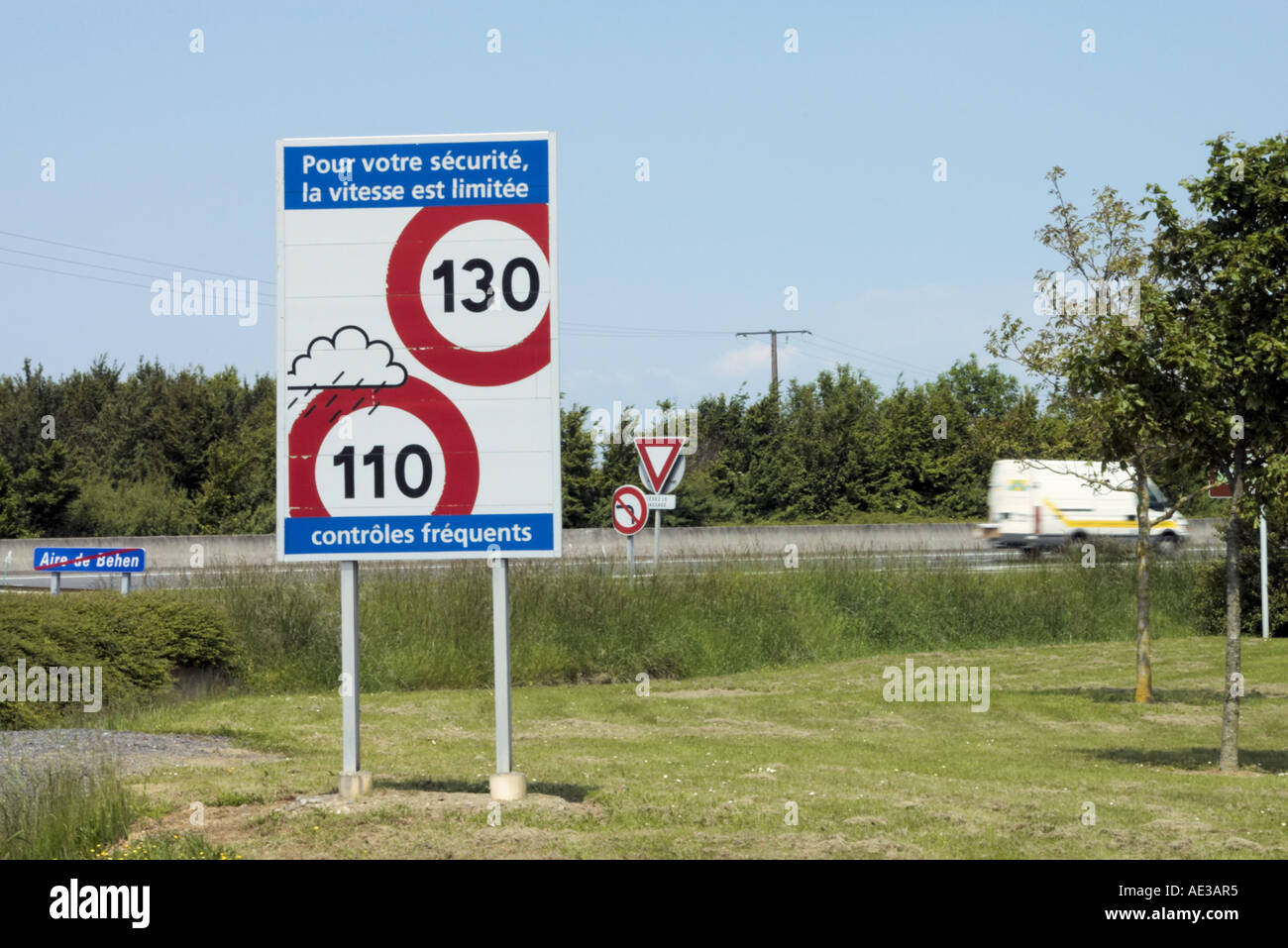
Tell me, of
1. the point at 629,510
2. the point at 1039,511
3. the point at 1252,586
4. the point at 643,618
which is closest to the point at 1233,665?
the point at 643,618

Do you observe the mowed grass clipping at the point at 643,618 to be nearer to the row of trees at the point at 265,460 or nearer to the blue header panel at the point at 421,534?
the blue header panel at the point at 421,534

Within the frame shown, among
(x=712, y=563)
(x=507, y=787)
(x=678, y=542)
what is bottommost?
(x=678, y=542)

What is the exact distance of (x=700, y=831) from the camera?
7773 millimetres

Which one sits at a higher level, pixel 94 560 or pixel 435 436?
pixel 435 436

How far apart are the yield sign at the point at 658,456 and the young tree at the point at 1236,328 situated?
11461 millimetres

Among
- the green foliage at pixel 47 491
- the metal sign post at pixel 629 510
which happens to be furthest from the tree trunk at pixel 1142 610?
the green foliage at pixel 47 491

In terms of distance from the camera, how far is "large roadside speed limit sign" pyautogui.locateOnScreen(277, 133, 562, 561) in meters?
8.58

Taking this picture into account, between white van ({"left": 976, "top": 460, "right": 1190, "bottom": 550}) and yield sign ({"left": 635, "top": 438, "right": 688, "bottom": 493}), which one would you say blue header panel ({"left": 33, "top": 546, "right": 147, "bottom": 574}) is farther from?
white van ({"left": 976, "top": 460, "right": 1190, "bottom": 550})

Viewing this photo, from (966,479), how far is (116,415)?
128 ft

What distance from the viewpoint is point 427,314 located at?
340 inches

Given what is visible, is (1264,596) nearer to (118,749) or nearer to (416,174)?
(416,174)

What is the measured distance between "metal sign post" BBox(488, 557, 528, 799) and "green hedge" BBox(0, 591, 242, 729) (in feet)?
19.1

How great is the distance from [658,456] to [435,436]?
14458 millimetres
